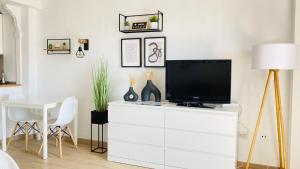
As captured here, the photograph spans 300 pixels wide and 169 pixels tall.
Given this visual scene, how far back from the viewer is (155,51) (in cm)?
369

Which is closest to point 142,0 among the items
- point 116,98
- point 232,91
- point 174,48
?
point 174,48

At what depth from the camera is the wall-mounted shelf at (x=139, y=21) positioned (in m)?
3.61

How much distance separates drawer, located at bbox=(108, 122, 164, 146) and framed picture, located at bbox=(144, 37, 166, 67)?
95 cm

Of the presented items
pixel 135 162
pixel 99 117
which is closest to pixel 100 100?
pixel 99 117

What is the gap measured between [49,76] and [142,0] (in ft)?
6.97

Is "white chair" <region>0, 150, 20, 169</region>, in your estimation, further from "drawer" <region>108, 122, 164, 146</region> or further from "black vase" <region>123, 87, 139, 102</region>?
"black vase" <region>123, 87, 139, 102</region>

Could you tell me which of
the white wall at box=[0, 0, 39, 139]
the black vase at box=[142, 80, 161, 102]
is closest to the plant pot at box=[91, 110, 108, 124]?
the black vase at box=[142, 80, 161, 102]

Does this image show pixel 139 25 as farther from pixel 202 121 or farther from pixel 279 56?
pixel 279 56

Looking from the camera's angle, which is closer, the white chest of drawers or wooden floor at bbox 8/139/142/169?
the white chest of drawers

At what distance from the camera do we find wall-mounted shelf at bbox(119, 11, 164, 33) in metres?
3.61

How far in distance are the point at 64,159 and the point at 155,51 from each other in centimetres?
195

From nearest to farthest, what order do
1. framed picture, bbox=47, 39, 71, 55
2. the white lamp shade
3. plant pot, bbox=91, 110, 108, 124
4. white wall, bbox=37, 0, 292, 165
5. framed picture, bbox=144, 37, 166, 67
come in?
1. the white lamp shade
2. white wall, bbox=37, 0, 292, 165
3. framed picture, bbox=144, 37, 166, 67
4. plant pot, bbox=91, 110, 108, 124
5. framed picture, bbox=47, 39, 71, 55

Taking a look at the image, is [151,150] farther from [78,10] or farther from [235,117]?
[78,10]

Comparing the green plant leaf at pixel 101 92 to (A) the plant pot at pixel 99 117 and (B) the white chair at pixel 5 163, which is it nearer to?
(A) the plant pot at pixel 99 117
